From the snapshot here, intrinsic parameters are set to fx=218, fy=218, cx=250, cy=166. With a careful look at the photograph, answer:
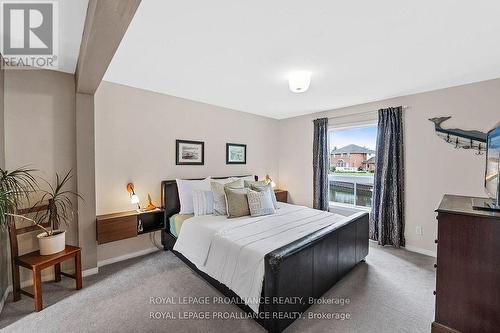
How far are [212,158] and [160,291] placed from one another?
2274 mm

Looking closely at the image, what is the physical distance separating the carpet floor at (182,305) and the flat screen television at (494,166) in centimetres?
119

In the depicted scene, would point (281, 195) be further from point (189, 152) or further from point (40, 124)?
point (40, 124)

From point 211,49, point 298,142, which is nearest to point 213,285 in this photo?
point 211,49

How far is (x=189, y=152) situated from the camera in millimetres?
3688

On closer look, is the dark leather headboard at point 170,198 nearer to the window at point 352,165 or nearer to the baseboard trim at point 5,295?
the baseboard trim at point 5,295

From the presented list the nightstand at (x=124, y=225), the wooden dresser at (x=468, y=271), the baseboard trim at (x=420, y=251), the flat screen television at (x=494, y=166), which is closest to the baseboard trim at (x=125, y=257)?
the nightstand at (x=124, y=225)

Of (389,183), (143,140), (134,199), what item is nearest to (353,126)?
(389,183)

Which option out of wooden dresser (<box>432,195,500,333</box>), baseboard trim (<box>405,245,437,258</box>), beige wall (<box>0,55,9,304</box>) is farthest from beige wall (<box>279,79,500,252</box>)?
beige wall (<box>0,55,9,304</box>)

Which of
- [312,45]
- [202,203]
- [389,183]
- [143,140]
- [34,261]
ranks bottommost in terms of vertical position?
[34,261]

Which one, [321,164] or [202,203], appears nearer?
[202,203]

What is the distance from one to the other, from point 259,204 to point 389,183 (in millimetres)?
2175

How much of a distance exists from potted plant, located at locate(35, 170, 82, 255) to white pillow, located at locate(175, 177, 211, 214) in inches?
47.2

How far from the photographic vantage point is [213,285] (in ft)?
7.70

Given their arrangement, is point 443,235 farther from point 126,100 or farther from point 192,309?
point 126,100
